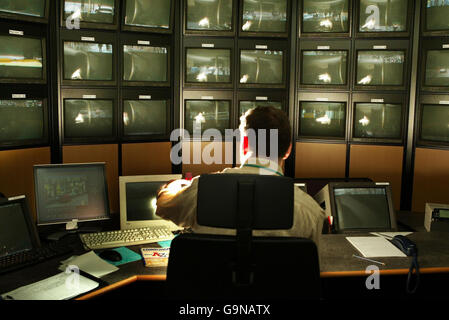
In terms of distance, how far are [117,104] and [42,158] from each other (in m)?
0.73

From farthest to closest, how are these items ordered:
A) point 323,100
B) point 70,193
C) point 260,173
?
point 323,100 < point 70,193 < point 260,173

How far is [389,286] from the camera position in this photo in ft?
7.32

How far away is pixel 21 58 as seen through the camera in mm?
3189

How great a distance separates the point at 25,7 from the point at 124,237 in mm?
1995

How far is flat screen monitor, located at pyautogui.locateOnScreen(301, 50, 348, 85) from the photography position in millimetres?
3920

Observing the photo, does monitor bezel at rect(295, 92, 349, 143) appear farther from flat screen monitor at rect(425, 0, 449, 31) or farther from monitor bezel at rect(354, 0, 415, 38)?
flat screen monitor at rect(425, 0, 449, 31)

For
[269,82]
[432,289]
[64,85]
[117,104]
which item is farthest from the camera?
[269,82]

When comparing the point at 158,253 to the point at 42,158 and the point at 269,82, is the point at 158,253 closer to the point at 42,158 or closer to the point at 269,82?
the point at 42,158

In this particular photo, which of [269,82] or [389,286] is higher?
[269,82]

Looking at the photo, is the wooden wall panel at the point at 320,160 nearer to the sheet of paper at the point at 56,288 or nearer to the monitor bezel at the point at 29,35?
the monitor bezel at the point at 29,35

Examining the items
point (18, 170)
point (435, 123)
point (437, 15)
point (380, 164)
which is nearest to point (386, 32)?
point (437, 15)

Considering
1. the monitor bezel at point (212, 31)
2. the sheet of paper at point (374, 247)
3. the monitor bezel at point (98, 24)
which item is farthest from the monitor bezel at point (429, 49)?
the monitor bezel at point (98, 24)

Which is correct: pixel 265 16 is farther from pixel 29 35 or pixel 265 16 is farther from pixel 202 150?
pixel 29 35
